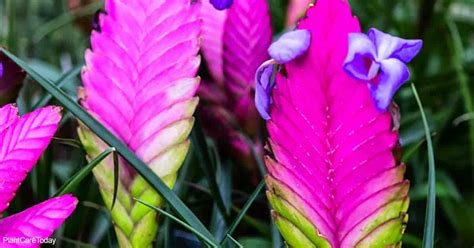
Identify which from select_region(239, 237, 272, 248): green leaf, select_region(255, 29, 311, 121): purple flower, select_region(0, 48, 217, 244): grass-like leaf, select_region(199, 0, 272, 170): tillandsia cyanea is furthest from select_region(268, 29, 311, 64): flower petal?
select_region(239, 237, 272, 248): green leaf

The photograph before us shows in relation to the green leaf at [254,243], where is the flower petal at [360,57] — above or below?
above

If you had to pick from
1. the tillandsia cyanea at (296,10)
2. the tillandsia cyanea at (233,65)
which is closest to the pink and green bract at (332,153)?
the tillandsia cyanea at (233,65)

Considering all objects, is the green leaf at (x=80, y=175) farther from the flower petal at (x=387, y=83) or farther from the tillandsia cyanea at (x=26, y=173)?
the flower petal at (x=387, y=83)

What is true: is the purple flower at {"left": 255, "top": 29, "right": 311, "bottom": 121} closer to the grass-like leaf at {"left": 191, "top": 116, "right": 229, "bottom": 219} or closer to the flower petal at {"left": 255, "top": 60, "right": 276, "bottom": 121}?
the flower petal at {"left": 255, "top": 60, "right": 276, "bottom": 121}

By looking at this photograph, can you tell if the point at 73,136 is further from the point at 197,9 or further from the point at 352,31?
the point at 352,31

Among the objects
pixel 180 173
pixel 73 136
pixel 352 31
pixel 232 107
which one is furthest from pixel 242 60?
pixel 73 136

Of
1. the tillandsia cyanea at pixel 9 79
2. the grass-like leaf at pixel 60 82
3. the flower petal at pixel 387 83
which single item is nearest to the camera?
the flower petal at pixel 387 83

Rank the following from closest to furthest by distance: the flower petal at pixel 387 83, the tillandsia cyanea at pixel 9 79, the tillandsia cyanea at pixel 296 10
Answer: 1. the flower petal at pixel 387 83
2. the tillandsia cyanea at pixel 9 79
3. the tillandsia cyanea at pixel 296 10
